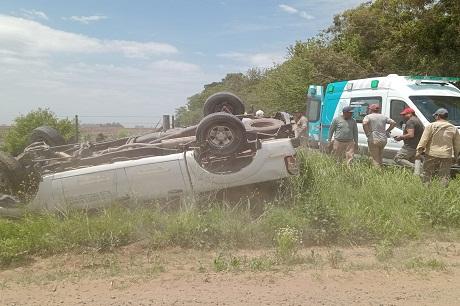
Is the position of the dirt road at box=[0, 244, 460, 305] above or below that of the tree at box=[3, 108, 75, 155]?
below

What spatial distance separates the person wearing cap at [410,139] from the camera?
30.9 feet

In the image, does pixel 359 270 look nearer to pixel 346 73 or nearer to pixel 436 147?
pixel 436 147

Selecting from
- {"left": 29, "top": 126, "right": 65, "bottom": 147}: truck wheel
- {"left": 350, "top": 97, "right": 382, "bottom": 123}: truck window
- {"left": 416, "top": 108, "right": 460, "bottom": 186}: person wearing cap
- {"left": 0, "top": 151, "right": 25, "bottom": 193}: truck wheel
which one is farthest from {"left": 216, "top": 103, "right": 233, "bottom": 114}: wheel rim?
{"left": 350, "top": 97, "right": 382, "bottom": 123}: truck window

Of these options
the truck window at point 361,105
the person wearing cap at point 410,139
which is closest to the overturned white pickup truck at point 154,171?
the person wearing cap at point 410,139

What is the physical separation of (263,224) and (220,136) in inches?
53.1

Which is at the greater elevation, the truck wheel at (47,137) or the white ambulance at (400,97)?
the white ambulance at (400,97)

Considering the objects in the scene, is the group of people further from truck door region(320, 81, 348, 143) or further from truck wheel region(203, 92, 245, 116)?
truck door region(320, 81, 348, 143)

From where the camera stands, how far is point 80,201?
21.8 ft

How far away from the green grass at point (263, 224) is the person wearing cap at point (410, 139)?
224cm

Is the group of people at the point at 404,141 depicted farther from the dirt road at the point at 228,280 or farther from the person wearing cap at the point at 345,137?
the dirt road at the point at 228,280

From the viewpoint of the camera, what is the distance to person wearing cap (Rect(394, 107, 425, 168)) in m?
9.41

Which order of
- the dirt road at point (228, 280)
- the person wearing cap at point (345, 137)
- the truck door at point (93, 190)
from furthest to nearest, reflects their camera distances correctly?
the person wearing cap at point (345, 137), the truck door at point (93, 190), the dirt road at point (228, 280)

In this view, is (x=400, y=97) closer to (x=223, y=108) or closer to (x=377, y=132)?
(x=377, y=132)

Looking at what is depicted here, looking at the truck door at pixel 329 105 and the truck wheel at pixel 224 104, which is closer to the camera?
the truck wheel at pixel 224 104
